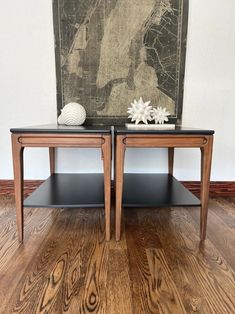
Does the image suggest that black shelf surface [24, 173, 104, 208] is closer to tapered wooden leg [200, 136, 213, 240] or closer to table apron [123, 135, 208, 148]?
table apron [123, 135, 208, 148]

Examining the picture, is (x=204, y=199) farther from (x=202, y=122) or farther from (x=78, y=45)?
(x=78, y=45)

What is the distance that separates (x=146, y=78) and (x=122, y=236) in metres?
→ 1.16

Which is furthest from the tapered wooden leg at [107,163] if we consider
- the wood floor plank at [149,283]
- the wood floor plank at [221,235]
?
the wood floor plank at [221,235]

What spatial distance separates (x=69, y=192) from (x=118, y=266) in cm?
58

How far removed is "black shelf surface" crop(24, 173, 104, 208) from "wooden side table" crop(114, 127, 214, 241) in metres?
0.18

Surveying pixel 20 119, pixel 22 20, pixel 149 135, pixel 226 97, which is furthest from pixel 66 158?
pixel 226 97

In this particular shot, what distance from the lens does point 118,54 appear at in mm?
1722

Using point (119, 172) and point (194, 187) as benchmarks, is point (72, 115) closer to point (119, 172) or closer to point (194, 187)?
point (119, 172)

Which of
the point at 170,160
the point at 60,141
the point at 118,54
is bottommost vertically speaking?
the point at 170,160

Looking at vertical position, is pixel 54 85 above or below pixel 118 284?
above

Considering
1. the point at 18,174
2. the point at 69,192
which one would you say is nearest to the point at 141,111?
the point at 69,192

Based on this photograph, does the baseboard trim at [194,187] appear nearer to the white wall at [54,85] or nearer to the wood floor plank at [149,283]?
the white wall at [54,85]

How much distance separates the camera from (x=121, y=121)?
1.81m

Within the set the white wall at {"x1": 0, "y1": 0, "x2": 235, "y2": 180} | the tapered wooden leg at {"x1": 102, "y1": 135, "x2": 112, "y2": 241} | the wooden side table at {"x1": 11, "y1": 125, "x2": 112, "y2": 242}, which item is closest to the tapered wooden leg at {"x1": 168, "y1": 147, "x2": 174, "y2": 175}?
the white wall at {"x1": 0, "y1": 0, "x2": 235, "y2": 180}
